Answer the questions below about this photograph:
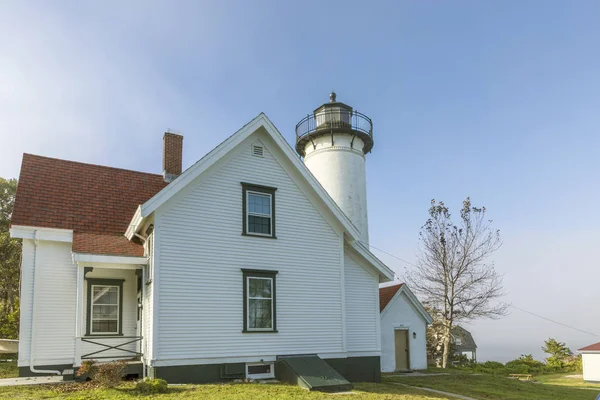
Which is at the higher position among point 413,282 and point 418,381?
point 413,282

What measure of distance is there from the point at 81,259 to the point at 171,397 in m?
5.16

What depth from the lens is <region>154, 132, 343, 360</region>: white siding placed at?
49.2 feet

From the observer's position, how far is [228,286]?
15.9m

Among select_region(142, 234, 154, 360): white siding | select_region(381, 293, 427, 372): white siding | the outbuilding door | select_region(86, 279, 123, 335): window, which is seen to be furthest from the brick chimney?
the outbuilding door

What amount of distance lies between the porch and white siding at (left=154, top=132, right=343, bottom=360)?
1.58 metres

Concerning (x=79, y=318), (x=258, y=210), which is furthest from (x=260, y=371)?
(x=79, y=318)

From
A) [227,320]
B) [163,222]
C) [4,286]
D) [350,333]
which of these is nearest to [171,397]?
[227,320]

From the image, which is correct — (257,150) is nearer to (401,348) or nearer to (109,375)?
(109,375)

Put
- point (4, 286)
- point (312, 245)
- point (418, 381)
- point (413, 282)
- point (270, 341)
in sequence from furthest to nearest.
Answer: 1. point (4, 286)
2. point (413, 282)
3. point (418, 381)
4. point (312, 245)
5. point (270, 341)

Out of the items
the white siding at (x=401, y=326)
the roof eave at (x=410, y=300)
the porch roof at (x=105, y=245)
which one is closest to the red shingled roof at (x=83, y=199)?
the porch roof at (x=105, y=245)

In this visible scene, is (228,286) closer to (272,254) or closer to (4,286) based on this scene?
(272,254)

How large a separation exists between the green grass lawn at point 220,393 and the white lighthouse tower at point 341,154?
1132 cm

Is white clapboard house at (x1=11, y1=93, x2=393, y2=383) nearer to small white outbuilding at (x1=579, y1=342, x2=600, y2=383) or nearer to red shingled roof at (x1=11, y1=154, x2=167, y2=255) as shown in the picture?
red shingled roof at (x1=11, y1=154, x2=167, y2=255)

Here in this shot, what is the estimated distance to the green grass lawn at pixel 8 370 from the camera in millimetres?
17109
